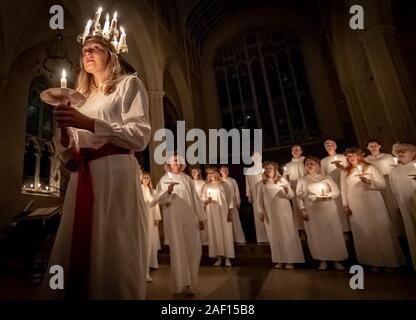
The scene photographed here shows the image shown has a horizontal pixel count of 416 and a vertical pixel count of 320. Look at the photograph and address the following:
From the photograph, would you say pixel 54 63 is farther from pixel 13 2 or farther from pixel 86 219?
pixel 86 219

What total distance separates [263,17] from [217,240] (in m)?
14.7

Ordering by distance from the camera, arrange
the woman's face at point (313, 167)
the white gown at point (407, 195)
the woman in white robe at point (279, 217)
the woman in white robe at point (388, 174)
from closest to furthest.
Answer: the white gown at point (407, 195)
the woman in white robe at point (388, 174)
the woman in white robe at point (279, 217)
the woman's face at point (313, 167)

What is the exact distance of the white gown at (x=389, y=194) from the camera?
4.19 metres

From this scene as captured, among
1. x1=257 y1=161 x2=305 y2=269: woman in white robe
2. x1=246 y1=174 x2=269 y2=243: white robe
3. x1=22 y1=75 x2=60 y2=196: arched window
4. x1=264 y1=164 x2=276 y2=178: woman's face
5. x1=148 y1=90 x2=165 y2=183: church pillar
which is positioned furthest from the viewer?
x1=22 y1=75 x2=60 y2=196: arched window

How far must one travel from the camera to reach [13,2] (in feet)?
23.7

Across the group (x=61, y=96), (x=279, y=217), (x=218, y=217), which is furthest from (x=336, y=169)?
(x=61, y=96)

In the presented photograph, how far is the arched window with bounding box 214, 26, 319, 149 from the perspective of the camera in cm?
1311

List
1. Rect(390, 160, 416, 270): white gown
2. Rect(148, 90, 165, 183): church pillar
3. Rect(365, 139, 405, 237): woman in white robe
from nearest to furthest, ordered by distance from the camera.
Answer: Rect(390, 160, 416, 270): white gown < Rect(365, 139, 405, 237): woman in white robe < Rect(148, 90, 165, 183): church pillar

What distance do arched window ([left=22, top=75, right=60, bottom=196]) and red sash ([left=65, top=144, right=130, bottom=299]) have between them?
9038 millimetres

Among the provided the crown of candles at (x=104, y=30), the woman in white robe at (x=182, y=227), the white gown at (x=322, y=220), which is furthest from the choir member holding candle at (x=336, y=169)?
the crown of candles at (x=104, y=30)

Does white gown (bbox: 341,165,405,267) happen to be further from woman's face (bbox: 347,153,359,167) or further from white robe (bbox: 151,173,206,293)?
white robe (bbox: 151,173,206,293)

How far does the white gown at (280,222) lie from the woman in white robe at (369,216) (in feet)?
3.30

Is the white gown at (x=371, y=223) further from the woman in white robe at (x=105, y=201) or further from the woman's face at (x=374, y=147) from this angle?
the woman in white robe at (x=105, y=201)

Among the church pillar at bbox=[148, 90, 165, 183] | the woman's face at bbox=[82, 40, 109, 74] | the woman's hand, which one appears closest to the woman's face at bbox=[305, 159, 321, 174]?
the woman's face at bbox=[82, 40, 109, 74]
